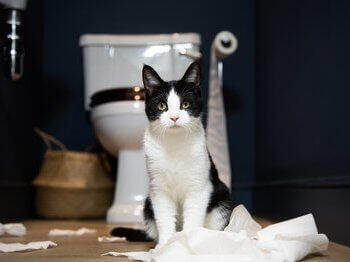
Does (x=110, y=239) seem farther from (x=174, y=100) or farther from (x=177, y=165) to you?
(x=174, y=100)

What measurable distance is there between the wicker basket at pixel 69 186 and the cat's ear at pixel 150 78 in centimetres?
135

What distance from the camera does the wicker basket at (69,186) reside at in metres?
2.52

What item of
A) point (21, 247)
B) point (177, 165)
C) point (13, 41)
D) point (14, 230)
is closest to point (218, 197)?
point (177, 165)

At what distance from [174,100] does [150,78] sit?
0.37 ft

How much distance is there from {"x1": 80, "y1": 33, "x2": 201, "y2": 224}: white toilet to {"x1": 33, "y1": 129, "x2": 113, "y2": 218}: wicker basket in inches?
9.7

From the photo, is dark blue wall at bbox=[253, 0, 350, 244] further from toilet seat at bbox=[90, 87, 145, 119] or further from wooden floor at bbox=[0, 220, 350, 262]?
toilet seat at bbox=[90, 87, 145, 119]

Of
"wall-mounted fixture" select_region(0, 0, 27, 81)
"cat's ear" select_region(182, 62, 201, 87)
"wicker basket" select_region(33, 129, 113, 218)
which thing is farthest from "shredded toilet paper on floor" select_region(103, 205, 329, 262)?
Answer: "wicker basket" select_region(33, 129, 113, 218)

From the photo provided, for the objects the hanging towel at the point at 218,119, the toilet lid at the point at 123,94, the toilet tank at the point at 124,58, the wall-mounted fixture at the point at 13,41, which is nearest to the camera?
the wall-mounted fixture at the point at 13,41

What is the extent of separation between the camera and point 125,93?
2139 millimetres

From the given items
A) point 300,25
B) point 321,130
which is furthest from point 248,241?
point 300,25

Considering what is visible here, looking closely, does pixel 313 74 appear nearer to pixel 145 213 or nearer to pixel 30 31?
pixel 145 213

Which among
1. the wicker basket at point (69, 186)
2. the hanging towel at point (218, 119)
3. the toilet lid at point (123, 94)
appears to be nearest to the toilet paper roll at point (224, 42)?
the hanging towel at point (218, 119)

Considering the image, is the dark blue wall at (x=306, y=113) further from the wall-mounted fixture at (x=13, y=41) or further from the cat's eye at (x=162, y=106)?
the wall-mounted fixture at (x=13, y=41)

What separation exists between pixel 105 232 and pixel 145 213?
0.48 metres
